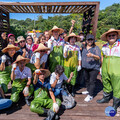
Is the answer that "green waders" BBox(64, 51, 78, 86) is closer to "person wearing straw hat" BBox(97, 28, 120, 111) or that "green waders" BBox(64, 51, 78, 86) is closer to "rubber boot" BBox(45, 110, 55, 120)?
"person wearing straw hat" BBox(97, 28, 120, 111)

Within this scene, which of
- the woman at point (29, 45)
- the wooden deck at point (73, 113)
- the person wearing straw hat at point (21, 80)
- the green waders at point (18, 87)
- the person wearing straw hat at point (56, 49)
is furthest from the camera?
the woman at point (29, 45)

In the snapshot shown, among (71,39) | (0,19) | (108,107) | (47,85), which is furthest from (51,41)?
(0,19)

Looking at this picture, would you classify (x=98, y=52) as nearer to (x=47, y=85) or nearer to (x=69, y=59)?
(x=69, y=59)

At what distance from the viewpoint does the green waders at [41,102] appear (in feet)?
6.74

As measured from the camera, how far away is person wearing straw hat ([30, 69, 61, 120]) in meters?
2.04

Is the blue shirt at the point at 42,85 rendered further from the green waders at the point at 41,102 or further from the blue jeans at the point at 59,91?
the blue jeans at the point at 59,91

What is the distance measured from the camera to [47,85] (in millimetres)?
2391

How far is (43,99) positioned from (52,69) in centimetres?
→ 81

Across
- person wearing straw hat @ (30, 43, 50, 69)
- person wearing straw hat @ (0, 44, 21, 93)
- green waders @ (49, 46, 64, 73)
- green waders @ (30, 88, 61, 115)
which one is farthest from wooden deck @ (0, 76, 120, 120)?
green waders @ (49, 46, 64, 73)

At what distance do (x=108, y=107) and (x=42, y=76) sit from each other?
5.44ft

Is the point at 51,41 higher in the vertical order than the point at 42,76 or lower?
higher

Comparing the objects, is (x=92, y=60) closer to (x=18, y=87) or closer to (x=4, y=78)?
(x=18, y=87)

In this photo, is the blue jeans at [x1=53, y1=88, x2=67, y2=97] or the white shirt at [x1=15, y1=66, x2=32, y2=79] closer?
the white shirt at [x1=15, y1=66, x2=32, y2=79]

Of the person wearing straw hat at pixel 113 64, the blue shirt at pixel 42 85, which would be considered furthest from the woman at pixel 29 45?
the person wearing straw hat at pixel 113 64
